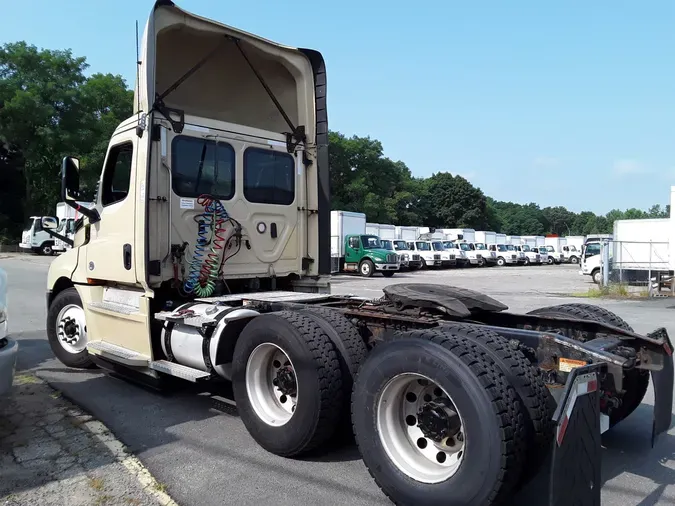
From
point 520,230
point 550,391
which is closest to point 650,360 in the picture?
point 550,391

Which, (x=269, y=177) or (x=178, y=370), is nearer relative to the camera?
(x=178, y=370)

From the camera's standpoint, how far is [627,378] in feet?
12.3

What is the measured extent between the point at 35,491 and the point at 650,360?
4155 millimetres

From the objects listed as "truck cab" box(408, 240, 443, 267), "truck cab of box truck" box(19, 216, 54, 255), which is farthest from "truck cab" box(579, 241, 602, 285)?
"truck cab of box truck" box(19, 216, 54, 255)

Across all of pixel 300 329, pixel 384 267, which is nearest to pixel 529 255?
pixel 384 267

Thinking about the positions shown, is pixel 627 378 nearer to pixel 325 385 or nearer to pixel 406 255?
pixel 325 385

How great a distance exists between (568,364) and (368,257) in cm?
2711

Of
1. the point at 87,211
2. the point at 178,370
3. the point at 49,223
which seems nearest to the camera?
the point at 178,370

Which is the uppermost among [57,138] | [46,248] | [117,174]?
[57,138]

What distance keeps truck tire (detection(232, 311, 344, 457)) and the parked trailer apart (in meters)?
0.02

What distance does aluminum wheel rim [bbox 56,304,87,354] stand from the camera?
6.71m

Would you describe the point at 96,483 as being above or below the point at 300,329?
below

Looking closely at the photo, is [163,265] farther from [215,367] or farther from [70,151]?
[70,151]

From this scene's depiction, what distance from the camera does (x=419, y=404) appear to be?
11.5ft
